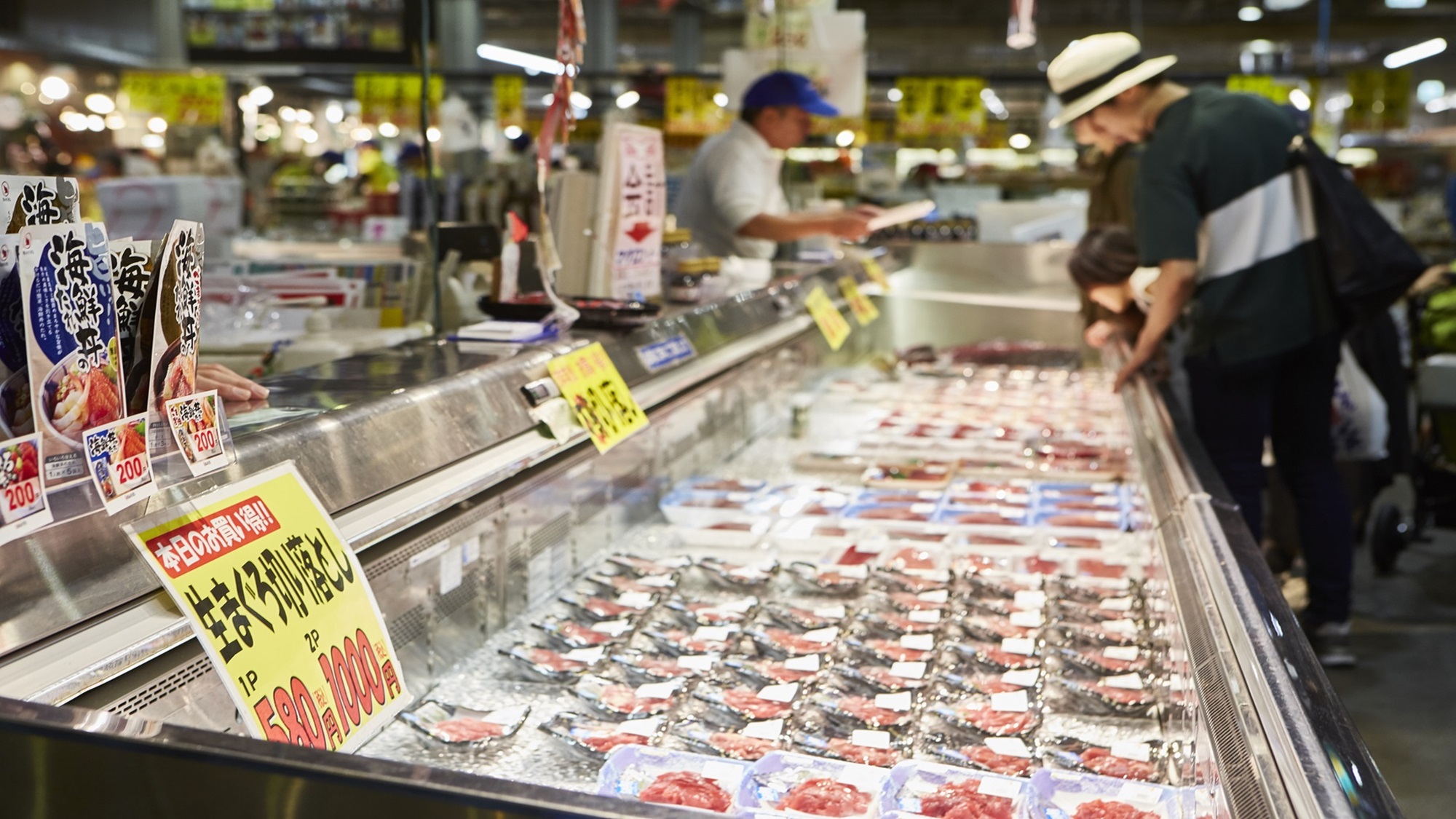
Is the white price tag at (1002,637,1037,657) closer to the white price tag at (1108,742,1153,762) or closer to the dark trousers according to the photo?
the white price tag at (1108,742,1153,762)

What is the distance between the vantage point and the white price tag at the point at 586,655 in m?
2.15

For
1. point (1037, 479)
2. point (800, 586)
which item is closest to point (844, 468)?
point (1037, 479)

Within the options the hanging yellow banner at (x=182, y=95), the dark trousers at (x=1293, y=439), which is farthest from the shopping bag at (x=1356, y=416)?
the hanging yellow banner at (x=182, y=95)

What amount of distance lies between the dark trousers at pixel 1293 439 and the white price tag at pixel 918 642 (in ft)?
7.45

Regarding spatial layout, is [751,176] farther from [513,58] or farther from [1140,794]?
[513,58]

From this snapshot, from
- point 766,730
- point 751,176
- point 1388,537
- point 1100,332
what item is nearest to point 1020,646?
point 766,730

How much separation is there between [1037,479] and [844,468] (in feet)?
1.80

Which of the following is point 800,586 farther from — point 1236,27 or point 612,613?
point 1236,27

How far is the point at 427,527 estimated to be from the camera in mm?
2014

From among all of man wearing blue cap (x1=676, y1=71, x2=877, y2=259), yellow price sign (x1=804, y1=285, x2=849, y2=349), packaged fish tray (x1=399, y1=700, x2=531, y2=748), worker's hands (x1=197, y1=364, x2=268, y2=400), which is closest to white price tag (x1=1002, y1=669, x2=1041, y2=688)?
packaged fish tray (x1=399, y1=700, x2=531, y2=748)

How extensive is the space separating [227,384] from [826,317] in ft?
10.8

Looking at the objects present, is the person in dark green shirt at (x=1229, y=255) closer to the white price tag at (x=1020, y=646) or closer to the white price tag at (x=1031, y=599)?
the white price tag at (x=1031, y=599)

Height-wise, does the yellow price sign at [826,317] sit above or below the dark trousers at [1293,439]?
above

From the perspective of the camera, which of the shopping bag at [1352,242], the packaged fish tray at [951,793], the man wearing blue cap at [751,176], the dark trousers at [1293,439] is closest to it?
the packaged fish tray at [951,793]
